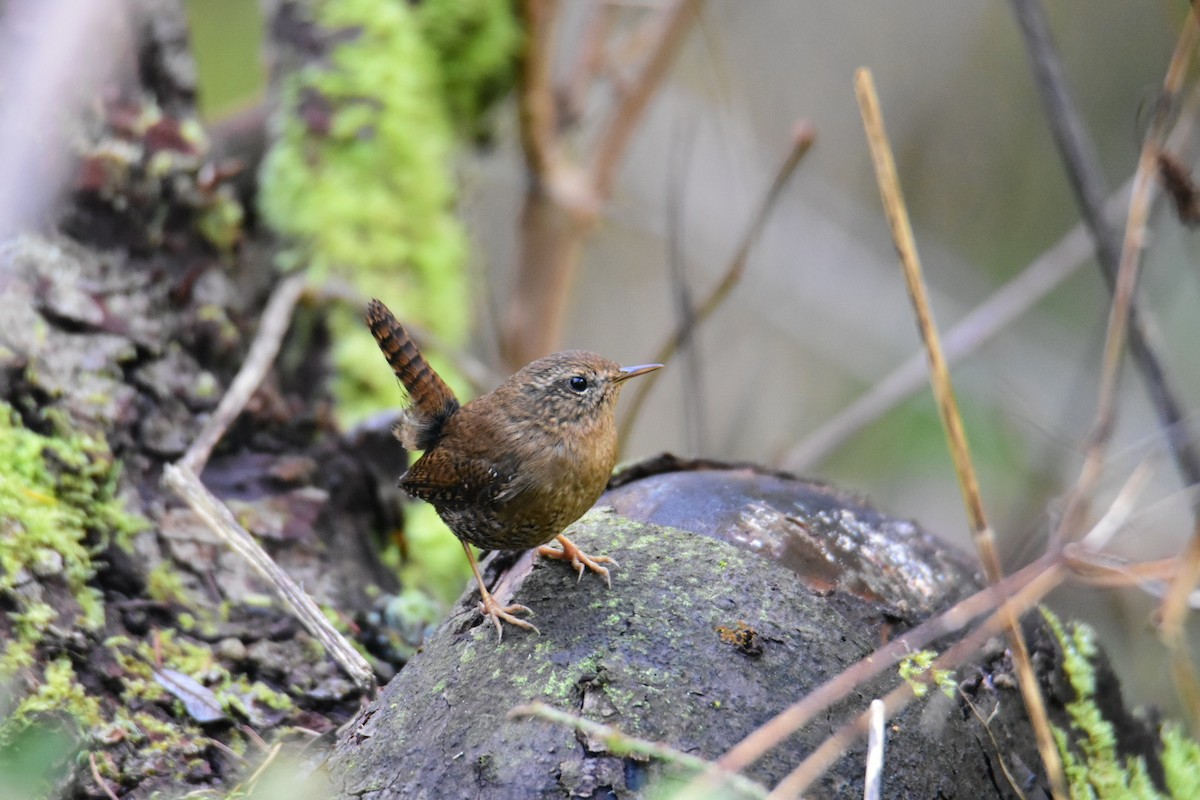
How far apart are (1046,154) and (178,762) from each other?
6403 millimetres

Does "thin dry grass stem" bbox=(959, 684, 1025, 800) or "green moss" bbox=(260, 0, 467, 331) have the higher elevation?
"green moss" bbox=(260, 0, 467, 331)

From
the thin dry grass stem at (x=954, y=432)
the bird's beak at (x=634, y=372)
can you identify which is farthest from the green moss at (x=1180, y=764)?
the bird's beak at (x=634, y=372)

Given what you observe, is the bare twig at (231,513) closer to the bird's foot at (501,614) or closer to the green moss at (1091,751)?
the bird's foot at (501,614)

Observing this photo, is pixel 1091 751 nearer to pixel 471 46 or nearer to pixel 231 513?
pixel 231 513

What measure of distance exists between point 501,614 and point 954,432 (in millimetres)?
964

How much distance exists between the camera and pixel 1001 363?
18.5 ft

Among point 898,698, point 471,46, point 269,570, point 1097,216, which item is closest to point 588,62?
point 471,46

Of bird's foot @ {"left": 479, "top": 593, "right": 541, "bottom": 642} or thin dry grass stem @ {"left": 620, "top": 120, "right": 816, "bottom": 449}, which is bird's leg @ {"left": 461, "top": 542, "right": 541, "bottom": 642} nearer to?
bird's foot @ {"left": 479, "top": 593, "right": 541, "bottom": 642}

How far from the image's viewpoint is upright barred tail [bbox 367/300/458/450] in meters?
2.50

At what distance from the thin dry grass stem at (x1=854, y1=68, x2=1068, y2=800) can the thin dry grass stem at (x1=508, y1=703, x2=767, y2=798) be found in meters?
0.51

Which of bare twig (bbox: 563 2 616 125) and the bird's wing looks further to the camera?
bare twig (bbox: 563 2 616 125)

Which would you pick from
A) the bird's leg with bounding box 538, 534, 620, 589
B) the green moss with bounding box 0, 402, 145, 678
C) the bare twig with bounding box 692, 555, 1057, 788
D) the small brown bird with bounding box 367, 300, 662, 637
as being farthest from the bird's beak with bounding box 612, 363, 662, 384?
the green moss with bounding box 0, 402, 145, 678

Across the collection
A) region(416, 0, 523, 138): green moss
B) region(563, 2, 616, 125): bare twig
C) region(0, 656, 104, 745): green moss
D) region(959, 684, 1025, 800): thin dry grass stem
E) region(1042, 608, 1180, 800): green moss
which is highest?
region(416, 0, 523, 138): green moss

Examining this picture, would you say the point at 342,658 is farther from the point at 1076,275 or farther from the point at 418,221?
the point at 1076,275
